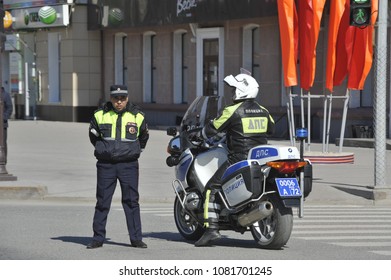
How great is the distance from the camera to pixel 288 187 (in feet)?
36.8

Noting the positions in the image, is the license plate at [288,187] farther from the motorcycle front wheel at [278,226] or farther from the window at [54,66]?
the window at [54,66]

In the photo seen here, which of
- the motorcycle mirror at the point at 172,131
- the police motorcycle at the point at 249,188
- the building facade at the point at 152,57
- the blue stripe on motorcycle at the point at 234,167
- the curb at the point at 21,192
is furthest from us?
the building facade at the point at 152,57

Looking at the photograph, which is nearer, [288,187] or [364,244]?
[288,187]

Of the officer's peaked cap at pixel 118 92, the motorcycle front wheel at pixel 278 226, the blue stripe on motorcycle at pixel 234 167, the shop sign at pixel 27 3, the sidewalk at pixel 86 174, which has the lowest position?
the sidewalk at pixel 86 174

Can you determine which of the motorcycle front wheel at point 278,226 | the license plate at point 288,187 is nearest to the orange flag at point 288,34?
the motorcycle front wheel at point 278,226

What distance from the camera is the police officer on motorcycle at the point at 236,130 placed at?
1182 centimetres

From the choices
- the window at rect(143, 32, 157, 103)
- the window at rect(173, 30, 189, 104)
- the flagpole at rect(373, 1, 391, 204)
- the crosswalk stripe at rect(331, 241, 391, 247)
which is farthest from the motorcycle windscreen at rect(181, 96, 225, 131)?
the window at rect(143, 32, 157, 103)

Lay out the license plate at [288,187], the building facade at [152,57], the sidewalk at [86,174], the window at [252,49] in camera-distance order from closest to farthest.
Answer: the license plate at [288,187], the sidewalk at [86,174], the building facade at [152,57], the window at [252,49]

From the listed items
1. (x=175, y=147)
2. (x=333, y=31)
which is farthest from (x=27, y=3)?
(x=175, y=147)

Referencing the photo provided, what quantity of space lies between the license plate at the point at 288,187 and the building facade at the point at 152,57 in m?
20.5

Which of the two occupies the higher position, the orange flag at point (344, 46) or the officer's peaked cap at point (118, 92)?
the orange flag at point (344, 46)

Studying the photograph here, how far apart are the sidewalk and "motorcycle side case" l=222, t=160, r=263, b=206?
20.6 ft

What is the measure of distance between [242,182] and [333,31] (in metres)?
12.1

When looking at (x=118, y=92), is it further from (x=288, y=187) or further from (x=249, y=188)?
(x=288, y=187)
